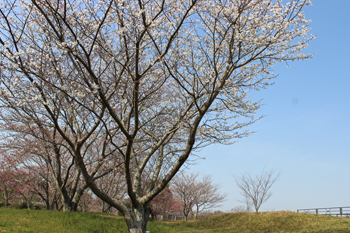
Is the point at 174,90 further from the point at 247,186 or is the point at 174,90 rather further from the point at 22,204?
the point at 22,204

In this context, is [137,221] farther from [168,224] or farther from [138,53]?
[168,224]

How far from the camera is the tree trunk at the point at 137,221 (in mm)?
6840

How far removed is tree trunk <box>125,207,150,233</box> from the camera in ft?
22.4

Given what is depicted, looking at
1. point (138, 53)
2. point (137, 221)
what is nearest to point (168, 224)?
point (137, 221)

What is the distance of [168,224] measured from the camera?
49.9 ft

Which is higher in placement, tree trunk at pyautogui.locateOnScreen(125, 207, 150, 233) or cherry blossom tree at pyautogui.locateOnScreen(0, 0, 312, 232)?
cherry blossom tree at pyautogui.locateOnScreen(0, 0, 312, 232)

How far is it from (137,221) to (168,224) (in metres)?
9.06

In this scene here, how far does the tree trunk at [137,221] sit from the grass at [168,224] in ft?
6.40

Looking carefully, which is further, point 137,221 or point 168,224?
point 168,224

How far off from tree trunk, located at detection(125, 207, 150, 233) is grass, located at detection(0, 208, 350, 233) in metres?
1.95

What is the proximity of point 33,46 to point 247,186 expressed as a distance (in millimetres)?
22812

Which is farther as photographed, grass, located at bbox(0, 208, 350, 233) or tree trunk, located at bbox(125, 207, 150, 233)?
grass, located at bbox(0, 208, 350, 233)

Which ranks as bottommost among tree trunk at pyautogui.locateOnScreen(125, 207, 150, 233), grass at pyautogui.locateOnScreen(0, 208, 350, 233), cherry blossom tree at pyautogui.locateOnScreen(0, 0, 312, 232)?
grass at pyautogui.locateOnScreen(0, 208, 350, 233)

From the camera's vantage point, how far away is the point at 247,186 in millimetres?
24703
